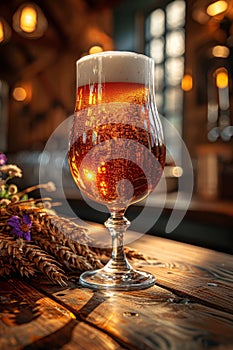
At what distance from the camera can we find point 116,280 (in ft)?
2.40

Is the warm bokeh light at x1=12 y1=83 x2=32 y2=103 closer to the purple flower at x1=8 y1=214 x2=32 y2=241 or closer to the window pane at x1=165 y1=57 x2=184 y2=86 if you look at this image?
the window pane at x1=165 y1=57 x2=184 y2=86

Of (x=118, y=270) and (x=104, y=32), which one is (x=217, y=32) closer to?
(x=104, y=32)

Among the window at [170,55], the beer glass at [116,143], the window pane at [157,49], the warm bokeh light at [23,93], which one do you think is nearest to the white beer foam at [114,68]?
the beer glass at [116,143]

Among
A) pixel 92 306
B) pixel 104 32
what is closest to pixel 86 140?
pixel 92 306

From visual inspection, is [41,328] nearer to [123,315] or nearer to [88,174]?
[123,315]

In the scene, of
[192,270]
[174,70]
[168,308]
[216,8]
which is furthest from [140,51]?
[168,308]

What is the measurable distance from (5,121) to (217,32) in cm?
694

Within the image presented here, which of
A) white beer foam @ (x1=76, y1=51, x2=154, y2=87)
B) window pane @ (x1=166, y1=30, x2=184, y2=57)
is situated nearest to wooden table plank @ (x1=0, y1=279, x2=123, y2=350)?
white beer foam @ (x1=76, y1=51, x2=154, y2=87)

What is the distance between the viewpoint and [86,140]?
2.46 feet

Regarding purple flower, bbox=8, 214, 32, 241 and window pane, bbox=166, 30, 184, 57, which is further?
window pane, bbox=166, 30, 184, 57

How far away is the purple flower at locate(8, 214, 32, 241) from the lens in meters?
0.77

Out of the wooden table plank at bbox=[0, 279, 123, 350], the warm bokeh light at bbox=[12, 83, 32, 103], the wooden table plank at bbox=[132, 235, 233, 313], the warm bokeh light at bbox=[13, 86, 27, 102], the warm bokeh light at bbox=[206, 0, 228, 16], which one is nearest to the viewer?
the wooden table plank at bbox=[0, 279, 123, 350]

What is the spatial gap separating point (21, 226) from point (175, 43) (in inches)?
310

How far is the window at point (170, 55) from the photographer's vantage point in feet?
26.2
